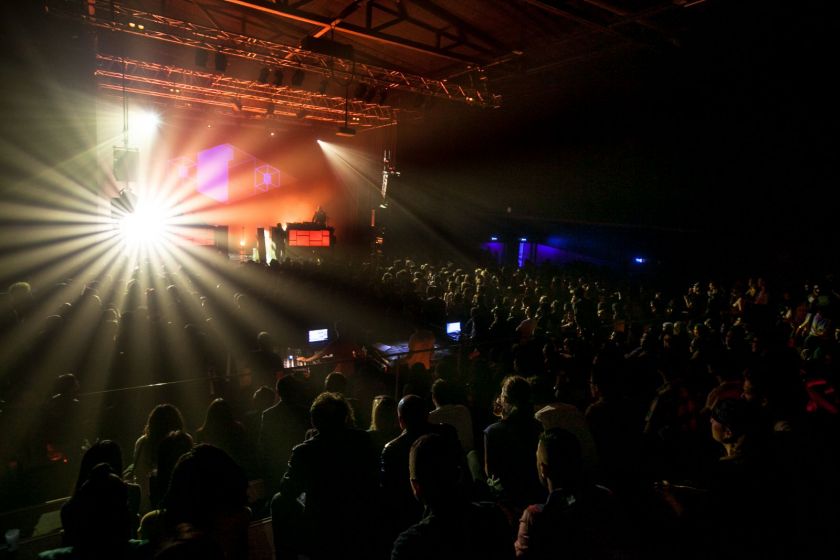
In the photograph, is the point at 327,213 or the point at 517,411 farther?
the point at 327,213

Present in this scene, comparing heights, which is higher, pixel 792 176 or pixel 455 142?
pixel 455 142

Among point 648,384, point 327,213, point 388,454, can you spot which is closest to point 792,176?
point 648,384

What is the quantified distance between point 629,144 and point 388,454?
11421 millimetres

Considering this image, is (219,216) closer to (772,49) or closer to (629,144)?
(629,144)

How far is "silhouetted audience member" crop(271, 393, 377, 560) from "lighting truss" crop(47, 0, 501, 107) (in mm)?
8445

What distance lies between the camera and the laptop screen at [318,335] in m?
6.67

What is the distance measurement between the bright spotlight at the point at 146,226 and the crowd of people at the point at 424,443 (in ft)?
40.2

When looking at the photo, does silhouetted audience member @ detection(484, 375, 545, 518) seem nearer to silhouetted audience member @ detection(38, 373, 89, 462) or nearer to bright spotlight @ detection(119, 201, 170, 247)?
silhouetted audience member @ detection(38, 373, 89, 462)

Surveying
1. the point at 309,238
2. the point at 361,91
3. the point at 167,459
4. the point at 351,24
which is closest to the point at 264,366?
the point at 167,459

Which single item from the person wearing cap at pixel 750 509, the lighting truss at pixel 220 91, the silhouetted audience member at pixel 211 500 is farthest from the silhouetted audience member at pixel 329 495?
the lighting truss at pixel 220 91

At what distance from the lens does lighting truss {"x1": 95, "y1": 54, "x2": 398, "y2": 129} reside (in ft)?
41.0

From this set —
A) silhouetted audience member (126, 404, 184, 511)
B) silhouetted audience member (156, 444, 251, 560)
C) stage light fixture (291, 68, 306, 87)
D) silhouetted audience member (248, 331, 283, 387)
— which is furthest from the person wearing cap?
stage light fixture (291, 68, 306, 87)

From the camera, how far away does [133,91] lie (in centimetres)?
1463

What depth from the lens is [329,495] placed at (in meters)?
2.20
